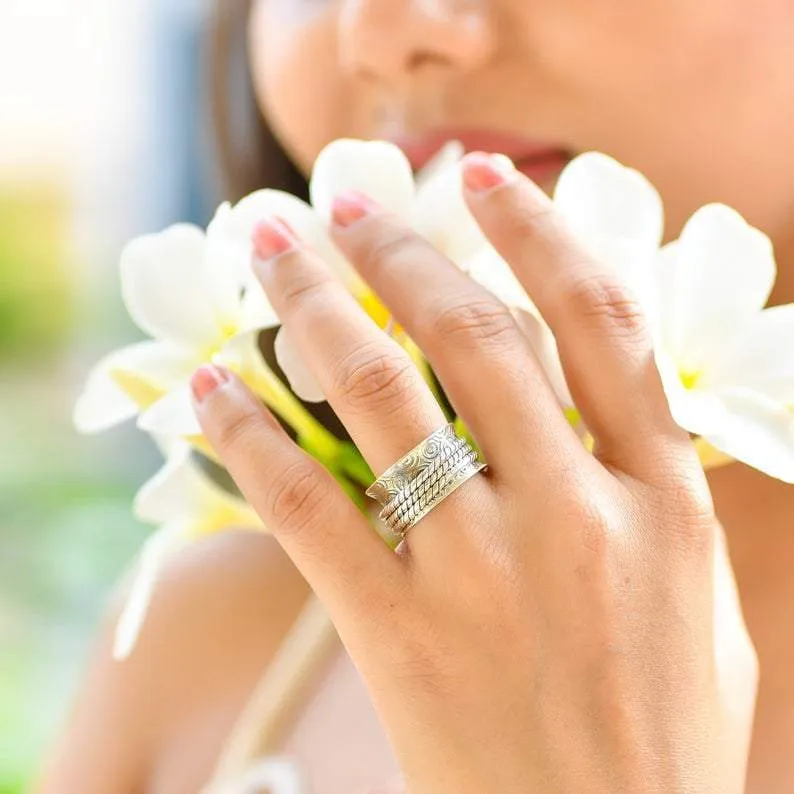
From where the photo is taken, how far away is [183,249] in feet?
1.61

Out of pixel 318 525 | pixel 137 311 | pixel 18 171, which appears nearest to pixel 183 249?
pixel 137 311

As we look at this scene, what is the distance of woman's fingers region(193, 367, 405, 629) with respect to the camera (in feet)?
1.48

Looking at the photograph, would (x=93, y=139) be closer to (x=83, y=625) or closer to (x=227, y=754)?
(x=83, y=625)

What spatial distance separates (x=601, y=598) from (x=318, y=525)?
0.42ft

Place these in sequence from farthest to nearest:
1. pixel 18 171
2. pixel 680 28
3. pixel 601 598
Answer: pixel 18 171, pixel 680 28, pixel 601 598

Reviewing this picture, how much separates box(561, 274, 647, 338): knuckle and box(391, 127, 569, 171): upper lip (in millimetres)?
261

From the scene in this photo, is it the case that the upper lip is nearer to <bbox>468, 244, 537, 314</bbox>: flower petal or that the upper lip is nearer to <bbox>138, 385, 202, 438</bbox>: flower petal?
<bbox>468, 244, 537, 314</bbox>: flower petal

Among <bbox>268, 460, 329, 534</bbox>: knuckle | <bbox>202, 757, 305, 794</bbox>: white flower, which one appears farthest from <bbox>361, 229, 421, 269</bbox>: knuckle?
<bbox>202, 757, 305, 794</bbox>: white flower

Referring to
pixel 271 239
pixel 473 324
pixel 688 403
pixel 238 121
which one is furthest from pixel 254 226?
pixel 238 121

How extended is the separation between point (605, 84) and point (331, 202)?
0.83ft

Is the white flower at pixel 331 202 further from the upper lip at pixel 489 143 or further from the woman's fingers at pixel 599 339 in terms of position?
the upper lip at pixel 489 143

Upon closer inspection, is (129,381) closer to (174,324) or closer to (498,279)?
(174,324)

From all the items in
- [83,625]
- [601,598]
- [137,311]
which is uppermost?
[137,311]

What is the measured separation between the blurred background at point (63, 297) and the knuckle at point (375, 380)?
1731 mm
